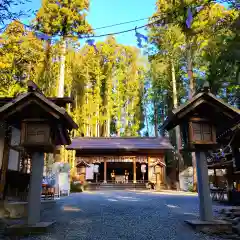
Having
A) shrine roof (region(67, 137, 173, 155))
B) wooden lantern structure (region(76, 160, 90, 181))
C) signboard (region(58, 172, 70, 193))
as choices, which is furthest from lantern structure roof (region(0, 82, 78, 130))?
wooden lantern structure (region(76, 160, 90, 181))

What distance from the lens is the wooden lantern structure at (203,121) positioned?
16.6 ft

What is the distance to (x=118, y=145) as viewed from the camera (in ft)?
64.2

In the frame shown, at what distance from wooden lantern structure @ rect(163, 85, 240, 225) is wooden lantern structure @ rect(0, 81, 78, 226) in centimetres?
261

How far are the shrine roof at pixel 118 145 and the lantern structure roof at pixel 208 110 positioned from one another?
45.9 ft

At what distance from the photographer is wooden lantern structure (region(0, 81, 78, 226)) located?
15.8 feet

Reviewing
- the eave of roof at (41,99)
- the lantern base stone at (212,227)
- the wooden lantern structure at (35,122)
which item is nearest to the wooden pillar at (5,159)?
the wooden lantern structure at (35,122)

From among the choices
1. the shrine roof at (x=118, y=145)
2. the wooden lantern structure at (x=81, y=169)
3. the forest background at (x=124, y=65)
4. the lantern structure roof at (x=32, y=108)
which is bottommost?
the wooden lantern structure at (x=81, y=169)

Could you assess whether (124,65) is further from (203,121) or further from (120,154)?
(203,121)

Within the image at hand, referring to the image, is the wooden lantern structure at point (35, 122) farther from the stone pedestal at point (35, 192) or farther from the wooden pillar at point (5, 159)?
the wooden pillar at point (5, 159)

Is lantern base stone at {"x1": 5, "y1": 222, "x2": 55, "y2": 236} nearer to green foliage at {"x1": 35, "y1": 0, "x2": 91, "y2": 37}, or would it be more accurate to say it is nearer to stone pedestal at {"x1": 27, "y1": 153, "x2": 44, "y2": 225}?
stone pedestal at {"x1": 27, "y1": 153, "x2": 44, "y2": 225}

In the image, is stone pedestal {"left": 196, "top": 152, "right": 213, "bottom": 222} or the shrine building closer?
stone pedestal {"left": 196, "top": 152, "right": 213, "bottom": 222}

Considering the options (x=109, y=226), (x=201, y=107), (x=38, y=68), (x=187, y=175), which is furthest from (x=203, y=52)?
(x=109, y=226)

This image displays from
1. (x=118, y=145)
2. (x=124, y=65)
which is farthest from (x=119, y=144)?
(x=124, y=65)

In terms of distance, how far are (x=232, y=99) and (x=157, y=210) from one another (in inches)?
428
